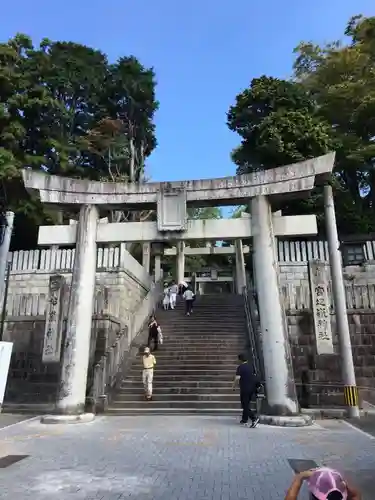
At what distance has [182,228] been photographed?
10969 millimetres

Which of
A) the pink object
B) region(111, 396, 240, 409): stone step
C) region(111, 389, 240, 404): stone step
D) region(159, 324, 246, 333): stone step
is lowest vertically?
region(111, 396, 240, 409): stone step

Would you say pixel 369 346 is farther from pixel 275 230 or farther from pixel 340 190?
pixel 340 190

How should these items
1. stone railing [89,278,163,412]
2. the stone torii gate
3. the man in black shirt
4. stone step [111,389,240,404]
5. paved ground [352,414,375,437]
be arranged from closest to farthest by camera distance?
paved ground [352,414,375,437] → the man in black shirt → the stone torii gate → stone railing [89,278,163,412] → stone step [111,389,240,404]

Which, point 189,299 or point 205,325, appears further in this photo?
point 189,299

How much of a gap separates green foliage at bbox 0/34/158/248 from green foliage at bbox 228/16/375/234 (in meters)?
8.29

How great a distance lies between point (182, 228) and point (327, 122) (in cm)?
1719

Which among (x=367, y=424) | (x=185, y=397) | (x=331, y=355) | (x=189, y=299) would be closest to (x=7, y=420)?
(x=185, y=397)

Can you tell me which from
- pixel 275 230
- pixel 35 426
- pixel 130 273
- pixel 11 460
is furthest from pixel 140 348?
pixel 11 460

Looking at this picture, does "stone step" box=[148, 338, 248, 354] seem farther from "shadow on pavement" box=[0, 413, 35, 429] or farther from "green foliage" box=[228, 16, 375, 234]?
"green foliage" box=[228, 16, 375, 234]

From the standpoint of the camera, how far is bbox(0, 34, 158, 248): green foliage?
850 inches

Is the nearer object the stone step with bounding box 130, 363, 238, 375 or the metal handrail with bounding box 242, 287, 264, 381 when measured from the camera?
the metal handrail with bounding box 242, 287, 264, 381

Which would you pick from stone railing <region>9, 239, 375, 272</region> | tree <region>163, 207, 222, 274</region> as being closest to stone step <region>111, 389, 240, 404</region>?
stone railing <region>9, 239, 375, 272</region>

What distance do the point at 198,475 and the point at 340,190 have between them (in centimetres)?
2094

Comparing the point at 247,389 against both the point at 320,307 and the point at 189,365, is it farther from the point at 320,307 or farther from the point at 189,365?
the point at 189,365
